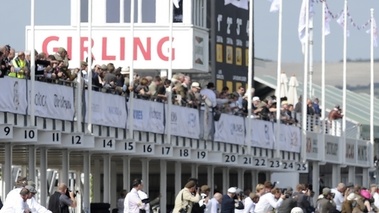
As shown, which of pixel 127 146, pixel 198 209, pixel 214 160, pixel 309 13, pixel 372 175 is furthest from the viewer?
pixel 372 175

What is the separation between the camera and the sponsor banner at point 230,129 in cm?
5402

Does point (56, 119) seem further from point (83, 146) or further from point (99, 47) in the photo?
point (99, 47)

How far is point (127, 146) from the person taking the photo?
47219mm

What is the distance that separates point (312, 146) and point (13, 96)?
2748 cm

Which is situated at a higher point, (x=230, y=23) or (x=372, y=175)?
(x=230, y=23)

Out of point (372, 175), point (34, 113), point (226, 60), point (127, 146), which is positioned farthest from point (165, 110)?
point (372, 175)

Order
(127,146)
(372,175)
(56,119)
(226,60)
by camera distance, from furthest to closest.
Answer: (372,175) → (226,60) → (127,146) → (56,119)

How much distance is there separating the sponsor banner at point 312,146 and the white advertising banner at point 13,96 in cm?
2562

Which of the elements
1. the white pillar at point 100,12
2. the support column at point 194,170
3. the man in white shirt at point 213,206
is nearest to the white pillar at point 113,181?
the support column at point 194,170

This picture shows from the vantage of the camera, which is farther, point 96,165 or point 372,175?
point 372,175

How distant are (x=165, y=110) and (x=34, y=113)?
9616 millimetres

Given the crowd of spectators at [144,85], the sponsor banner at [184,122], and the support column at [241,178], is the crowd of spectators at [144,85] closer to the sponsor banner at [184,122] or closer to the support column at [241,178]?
the sponsor banner at [184,122]

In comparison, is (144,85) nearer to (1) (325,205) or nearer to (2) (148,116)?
(2) (148,116)

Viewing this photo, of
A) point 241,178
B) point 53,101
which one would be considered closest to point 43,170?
point 53,101
